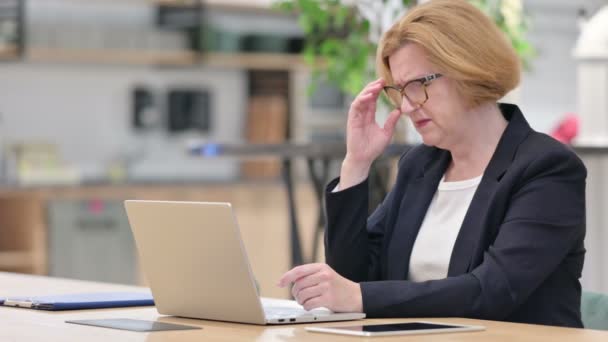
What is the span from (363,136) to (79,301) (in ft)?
2.07

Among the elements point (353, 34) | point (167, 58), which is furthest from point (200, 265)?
point (167, 58)

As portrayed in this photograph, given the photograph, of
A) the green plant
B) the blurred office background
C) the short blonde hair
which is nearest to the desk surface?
the short blonde hair

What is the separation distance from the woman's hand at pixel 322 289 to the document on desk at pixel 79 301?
1.24 ft

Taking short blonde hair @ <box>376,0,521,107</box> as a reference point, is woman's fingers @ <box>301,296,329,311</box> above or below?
below

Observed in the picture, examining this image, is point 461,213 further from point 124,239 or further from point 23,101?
point 23,101

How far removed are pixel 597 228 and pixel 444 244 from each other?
208 centimetres

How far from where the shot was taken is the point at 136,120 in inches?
311

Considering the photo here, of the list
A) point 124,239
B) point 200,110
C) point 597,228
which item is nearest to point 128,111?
point 200,110

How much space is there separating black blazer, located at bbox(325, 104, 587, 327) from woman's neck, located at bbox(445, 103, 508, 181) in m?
0.04

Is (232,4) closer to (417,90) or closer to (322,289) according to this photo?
(417,90)

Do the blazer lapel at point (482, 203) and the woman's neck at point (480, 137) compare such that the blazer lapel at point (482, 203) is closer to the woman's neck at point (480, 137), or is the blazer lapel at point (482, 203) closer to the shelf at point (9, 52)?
the woman's neck at point (480, 137)

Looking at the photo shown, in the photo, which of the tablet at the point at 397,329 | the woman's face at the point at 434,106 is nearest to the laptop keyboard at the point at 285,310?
the tablet at the point at 397,329

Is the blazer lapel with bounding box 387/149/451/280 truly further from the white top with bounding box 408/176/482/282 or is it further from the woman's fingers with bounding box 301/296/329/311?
the woman's fingers with bounding box 301/296/329/311

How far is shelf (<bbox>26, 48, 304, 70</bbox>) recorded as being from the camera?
A: 7.22 meters
